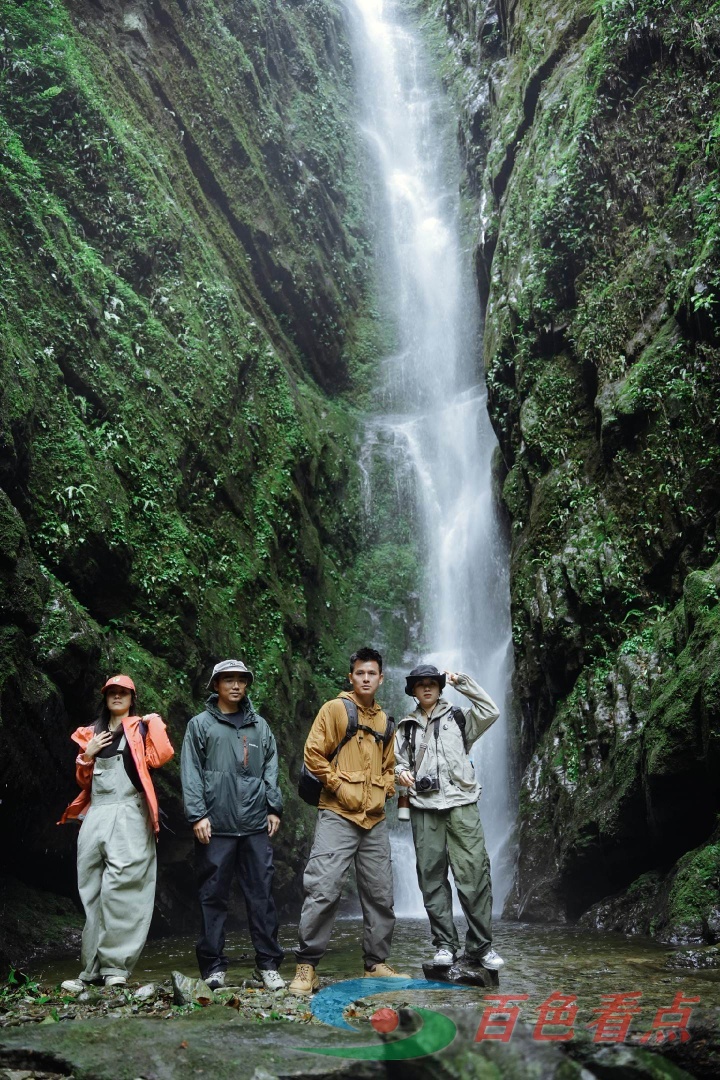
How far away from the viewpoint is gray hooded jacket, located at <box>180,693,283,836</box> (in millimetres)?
4910

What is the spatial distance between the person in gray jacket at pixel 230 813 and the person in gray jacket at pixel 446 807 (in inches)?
33.3

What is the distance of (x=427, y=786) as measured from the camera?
493 cm

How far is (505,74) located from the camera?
1811 cm

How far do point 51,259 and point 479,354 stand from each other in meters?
11.6

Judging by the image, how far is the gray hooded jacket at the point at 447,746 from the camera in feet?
16.2

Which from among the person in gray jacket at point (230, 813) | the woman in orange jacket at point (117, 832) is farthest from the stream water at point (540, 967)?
the woman in orange jacket at point (117, 832)

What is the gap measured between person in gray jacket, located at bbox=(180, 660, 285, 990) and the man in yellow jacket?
0.27 m

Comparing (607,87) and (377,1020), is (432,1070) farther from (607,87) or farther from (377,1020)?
(607,87)

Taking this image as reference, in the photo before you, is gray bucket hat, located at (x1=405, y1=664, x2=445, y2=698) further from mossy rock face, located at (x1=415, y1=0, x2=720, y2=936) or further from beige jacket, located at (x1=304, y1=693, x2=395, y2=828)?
mossy rock face, located at (x1=415, y1=0, x2=720, y2=936)

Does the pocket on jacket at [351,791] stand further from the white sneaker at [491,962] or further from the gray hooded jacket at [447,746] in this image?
the white sneaker at [491,962]

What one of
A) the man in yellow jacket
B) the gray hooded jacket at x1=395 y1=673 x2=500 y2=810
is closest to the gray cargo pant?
the man in yellow jacket

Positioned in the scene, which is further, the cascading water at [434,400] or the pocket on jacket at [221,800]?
the cascading water at [434,400]

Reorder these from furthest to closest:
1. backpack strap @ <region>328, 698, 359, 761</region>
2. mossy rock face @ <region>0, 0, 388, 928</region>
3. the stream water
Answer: mossy rock face @ <region>0, 0, 388, 928</region> < backpack strap @ <region>328, 698, 359, 761</region> < the stream water
